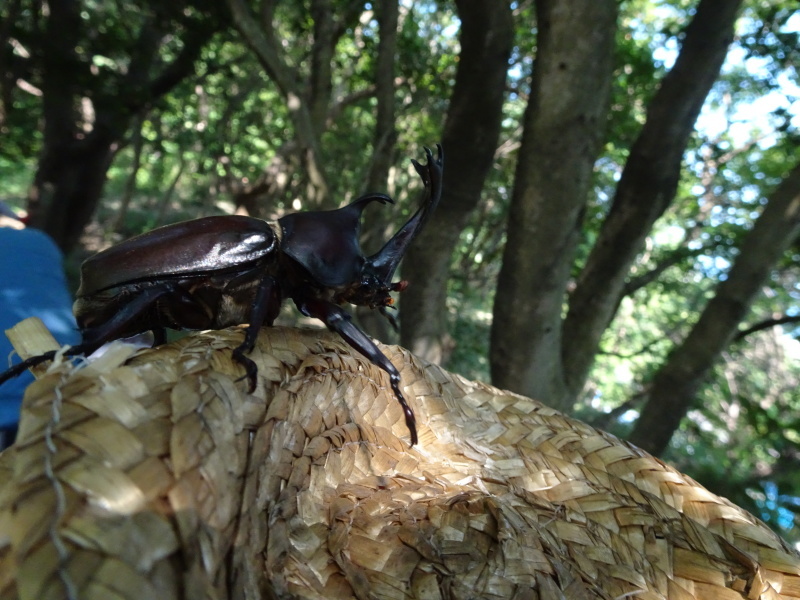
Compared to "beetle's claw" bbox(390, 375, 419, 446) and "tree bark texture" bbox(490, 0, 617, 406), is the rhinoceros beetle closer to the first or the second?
"beetle's claw" bbox(390, 375, 419, 446)

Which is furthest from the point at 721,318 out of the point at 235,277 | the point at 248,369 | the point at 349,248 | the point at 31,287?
the point at 31,287

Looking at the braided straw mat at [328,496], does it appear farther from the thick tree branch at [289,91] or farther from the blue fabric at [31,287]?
the thick tree branch at [289,91]

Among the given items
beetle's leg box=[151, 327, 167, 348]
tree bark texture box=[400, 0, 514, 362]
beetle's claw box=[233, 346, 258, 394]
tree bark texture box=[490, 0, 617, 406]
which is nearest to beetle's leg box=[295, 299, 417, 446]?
beetle's claw box=[233, 346, 258, 394]

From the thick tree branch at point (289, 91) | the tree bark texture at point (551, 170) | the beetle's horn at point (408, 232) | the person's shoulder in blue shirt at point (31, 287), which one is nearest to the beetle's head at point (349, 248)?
the beetle's horn at point (408, 232)

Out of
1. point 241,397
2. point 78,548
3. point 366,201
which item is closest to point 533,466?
point 241,397

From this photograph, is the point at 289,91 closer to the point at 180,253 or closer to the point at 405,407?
the point at 180,253

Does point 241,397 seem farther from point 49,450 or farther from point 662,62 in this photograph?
point 662,62
